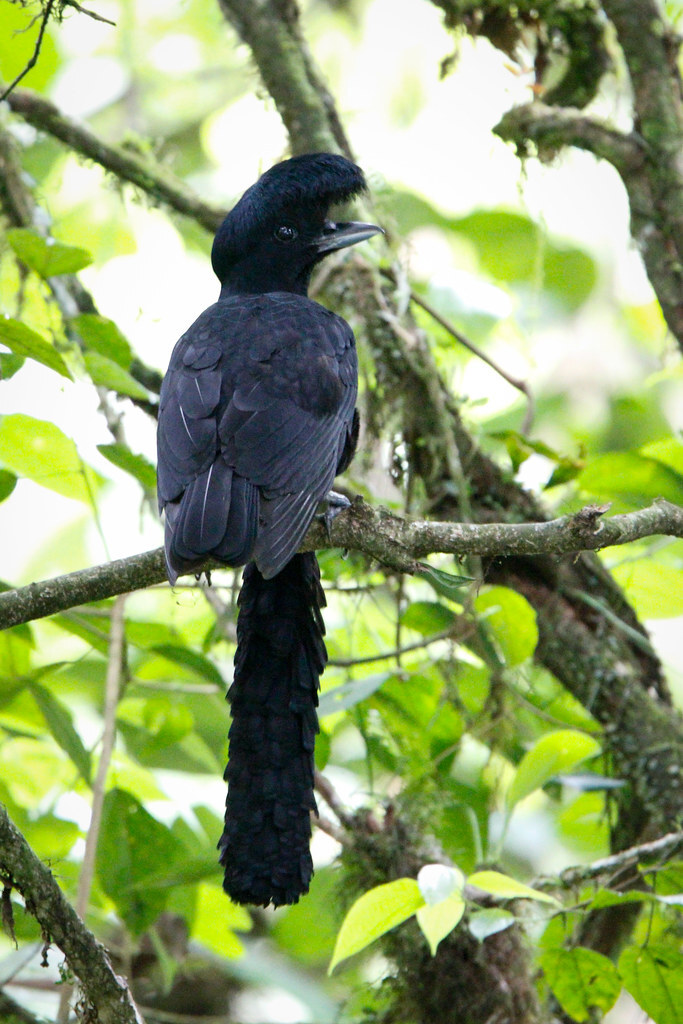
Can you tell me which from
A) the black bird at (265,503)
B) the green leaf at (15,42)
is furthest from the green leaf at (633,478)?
the green leaf at (15,42)

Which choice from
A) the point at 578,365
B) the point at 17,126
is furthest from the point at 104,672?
the point at 578,365

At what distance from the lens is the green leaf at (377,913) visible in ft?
6.12

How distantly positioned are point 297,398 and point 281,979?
2089 millimetres

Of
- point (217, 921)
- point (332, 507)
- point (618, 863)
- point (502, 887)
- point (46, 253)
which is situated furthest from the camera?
point (217, 921)

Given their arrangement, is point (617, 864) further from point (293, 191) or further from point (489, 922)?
point (293, 191)

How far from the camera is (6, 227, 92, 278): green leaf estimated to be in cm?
255

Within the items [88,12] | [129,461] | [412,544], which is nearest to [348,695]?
[412,544]

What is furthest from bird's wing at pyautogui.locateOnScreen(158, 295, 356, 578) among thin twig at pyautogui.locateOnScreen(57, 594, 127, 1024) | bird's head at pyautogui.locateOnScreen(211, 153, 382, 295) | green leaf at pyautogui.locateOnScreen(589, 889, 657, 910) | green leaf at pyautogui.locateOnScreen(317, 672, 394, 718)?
green leaf at pyautogui.locateOnScreen(589, 889, 657, 910)

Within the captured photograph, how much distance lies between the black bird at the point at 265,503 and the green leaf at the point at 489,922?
351 millimetres

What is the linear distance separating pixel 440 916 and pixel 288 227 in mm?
1834

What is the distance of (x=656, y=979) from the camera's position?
2.07m

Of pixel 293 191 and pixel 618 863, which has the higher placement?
pixel 293 191

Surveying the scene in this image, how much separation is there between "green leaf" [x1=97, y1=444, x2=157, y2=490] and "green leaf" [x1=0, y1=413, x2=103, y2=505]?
69mm

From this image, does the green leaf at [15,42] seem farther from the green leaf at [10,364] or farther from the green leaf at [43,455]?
the green leaf at [43,455]
